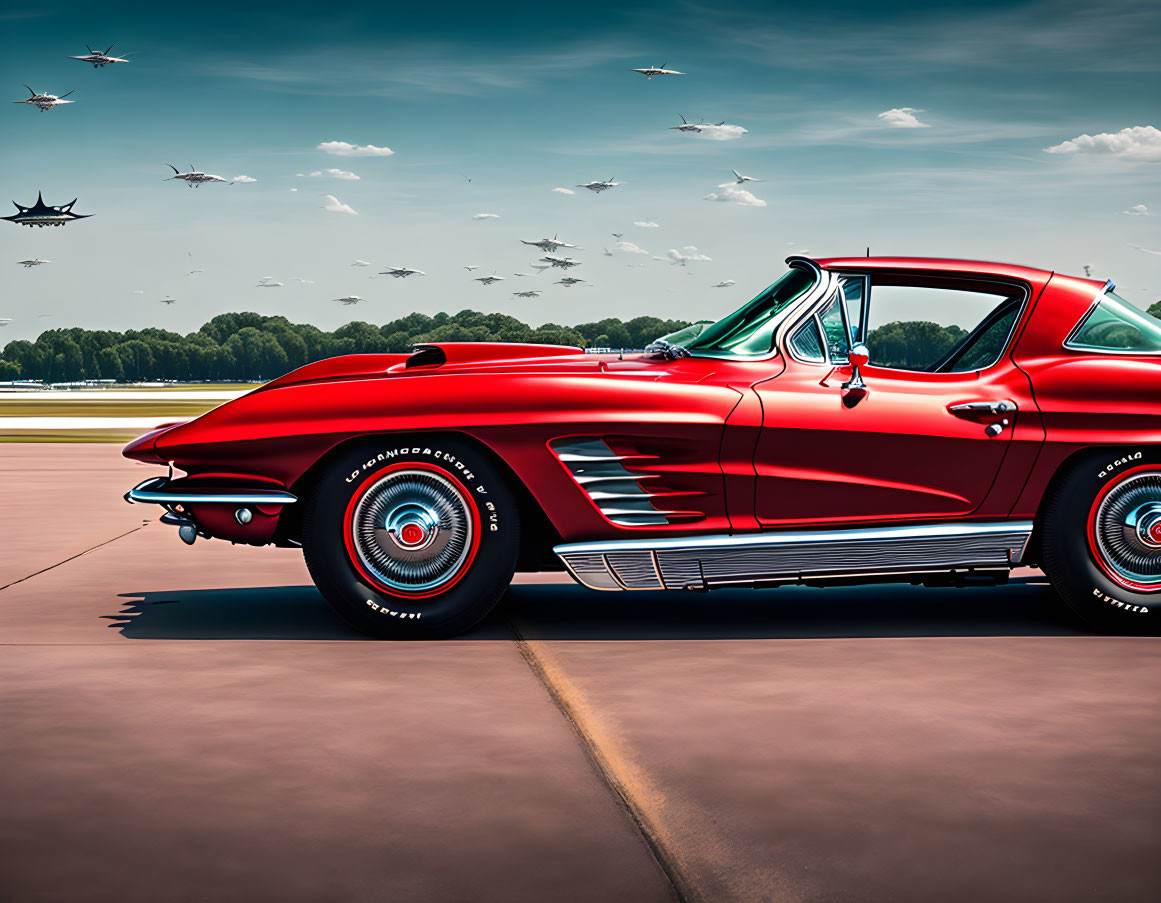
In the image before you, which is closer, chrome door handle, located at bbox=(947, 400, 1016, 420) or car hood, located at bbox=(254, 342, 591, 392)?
chrome door handle, located at bbox=(947, 400, 1016, 420)

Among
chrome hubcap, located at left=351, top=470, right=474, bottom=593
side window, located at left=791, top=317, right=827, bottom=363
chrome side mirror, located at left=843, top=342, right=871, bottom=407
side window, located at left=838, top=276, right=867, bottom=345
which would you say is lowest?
chrome hubcap, located at left=351, top=470, right=474, bottom=593

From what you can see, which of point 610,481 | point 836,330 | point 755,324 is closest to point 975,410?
point 836,330

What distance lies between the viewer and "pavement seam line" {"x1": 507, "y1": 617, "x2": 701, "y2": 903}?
9.76 ft

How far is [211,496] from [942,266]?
326cm

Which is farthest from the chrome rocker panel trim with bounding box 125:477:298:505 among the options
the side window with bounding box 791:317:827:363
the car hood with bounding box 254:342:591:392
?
the side window with bounding box 791:317:827:363

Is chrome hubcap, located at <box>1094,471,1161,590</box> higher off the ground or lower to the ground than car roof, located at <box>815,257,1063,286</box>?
lower

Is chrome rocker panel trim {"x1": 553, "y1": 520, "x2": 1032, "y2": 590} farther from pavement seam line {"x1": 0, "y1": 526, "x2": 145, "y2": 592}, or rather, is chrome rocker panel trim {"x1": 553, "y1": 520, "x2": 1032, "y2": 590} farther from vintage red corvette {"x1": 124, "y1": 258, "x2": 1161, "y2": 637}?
pavement seam line {"x1": 0, "y1": 526, "x2": 145, "y2": 592}

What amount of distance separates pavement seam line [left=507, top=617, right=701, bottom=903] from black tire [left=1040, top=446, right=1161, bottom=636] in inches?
88.7

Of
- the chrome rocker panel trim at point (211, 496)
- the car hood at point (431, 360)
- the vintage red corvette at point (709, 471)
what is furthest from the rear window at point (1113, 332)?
the chrome rocker panel trim at point (211, 496)

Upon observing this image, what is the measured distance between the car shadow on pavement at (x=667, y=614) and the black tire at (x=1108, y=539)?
0.21 meters

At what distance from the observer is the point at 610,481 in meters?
5.68

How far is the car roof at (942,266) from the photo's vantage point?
6.07 metres

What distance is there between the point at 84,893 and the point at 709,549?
10.5 feet

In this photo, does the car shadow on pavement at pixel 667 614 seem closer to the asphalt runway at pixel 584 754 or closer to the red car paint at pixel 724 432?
the asphalt runway at pixel 584 754
